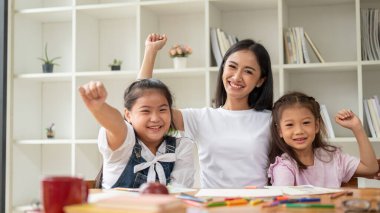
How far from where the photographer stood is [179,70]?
307 centimetres

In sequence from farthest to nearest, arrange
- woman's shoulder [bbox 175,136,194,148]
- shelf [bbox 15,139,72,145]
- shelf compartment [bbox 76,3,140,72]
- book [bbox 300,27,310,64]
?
shelf compartment [bbox 76,3,140,72], shelf [bbox 15,139,72,145], book [bbox 300,27,310,64], woman's shoulder [bbox 175,136,194,148]

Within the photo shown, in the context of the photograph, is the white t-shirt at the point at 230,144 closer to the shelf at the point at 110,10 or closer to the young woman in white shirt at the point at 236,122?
the young woman in white shirt at the point at 236,122

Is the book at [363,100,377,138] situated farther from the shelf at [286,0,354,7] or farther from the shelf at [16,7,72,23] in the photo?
the shelf at [16,7,72,23]

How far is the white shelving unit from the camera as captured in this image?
3100mm

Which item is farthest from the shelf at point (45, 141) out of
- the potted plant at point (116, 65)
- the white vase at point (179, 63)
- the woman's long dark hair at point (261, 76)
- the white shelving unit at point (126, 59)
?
the woman's long dark hair at point (261, 76)

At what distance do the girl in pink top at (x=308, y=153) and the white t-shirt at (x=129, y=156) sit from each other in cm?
35

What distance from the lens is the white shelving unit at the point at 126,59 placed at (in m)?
3.10

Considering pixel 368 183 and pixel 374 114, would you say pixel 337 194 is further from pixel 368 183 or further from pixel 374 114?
pixel 368 183

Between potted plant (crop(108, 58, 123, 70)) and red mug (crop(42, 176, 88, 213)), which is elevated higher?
potted plant (crop(108, 58, 123, 70))

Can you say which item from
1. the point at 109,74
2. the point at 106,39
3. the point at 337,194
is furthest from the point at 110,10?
the point at 337,194

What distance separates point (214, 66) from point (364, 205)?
→ 2.11 m

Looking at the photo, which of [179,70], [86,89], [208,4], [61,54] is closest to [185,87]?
[179,70]

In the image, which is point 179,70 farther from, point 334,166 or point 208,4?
point 334,166

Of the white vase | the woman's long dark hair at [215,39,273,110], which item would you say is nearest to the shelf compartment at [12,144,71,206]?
the white vase
